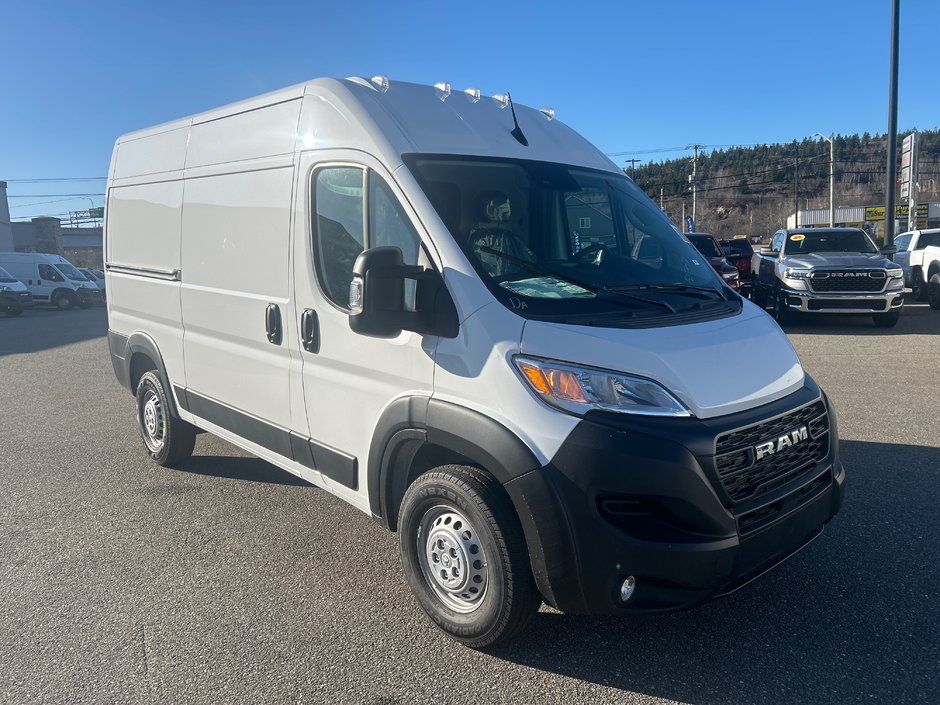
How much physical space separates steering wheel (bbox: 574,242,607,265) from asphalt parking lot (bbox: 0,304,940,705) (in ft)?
5.58

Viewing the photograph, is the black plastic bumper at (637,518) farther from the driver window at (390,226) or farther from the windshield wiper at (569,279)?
the driver window at (390,226)

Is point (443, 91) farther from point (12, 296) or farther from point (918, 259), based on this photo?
point (12, 296)

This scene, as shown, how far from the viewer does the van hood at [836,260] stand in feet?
40.6

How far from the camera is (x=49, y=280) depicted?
93.5 ft

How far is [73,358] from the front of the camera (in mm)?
12773

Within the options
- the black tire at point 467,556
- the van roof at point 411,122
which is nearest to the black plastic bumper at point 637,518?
the black tire at point 467,556

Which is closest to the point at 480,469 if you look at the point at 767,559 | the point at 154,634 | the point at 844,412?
the point at 767,559

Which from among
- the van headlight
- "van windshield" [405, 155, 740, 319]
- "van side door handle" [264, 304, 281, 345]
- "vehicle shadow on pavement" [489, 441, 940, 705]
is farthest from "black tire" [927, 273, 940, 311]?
"van side door handle" [264, 304, 281, 345]

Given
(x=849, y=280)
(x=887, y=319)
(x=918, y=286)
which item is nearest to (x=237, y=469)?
(x=849, y=280)

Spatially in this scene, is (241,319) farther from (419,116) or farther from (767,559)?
(767,559)

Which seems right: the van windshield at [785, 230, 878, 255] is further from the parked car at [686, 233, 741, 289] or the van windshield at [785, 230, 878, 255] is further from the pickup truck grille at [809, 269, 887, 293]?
the parked car at [686, 233, 741, 289]

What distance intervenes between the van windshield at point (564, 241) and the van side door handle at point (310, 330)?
0.96 meters

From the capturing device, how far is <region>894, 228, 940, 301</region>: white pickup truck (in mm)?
16080

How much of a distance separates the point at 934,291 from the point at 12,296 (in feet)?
88.9
